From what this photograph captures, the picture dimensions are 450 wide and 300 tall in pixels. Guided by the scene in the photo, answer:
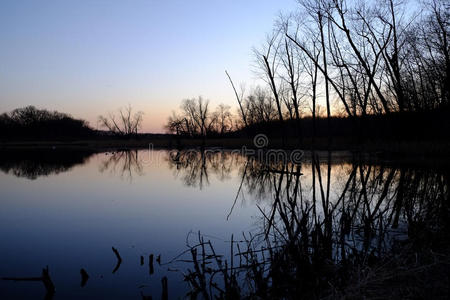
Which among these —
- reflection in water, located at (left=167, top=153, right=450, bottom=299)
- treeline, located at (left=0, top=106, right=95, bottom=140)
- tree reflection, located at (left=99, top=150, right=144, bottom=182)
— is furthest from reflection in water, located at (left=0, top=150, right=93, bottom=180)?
treeline, located at (left=0, top=106, right=95, bottom=140)

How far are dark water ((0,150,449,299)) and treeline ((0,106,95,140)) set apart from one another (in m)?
80.2

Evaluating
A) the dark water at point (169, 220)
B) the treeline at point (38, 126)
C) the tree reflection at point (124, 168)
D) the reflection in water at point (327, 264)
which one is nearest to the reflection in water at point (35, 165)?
the tree reflection at point (124, 168)

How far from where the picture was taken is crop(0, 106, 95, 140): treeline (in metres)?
87.0

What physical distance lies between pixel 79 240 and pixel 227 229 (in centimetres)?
286

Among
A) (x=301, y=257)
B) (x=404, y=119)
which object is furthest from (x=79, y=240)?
(x=404, y=119)

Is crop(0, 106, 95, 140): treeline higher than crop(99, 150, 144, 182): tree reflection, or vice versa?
crop(0, 106, 95, 140): treeline

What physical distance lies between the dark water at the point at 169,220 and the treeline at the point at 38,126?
8018 centimetres

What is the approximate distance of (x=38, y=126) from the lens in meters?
90.8

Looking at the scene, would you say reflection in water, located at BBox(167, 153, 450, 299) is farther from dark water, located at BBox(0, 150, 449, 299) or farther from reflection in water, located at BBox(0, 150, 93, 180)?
reflection in water, located at BBox(0, 150, 93, 180)

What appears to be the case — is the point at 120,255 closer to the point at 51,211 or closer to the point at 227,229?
the point at 227,229

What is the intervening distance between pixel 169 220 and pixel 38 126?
96.1 meters

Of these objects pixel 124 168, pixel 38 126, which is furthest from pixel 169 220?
pixel 38 126

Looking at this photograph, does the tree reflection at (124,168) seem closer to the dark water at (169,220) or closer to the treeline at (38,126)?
the dark water at (169,220)

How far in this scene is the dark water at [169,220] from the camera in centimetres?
461
